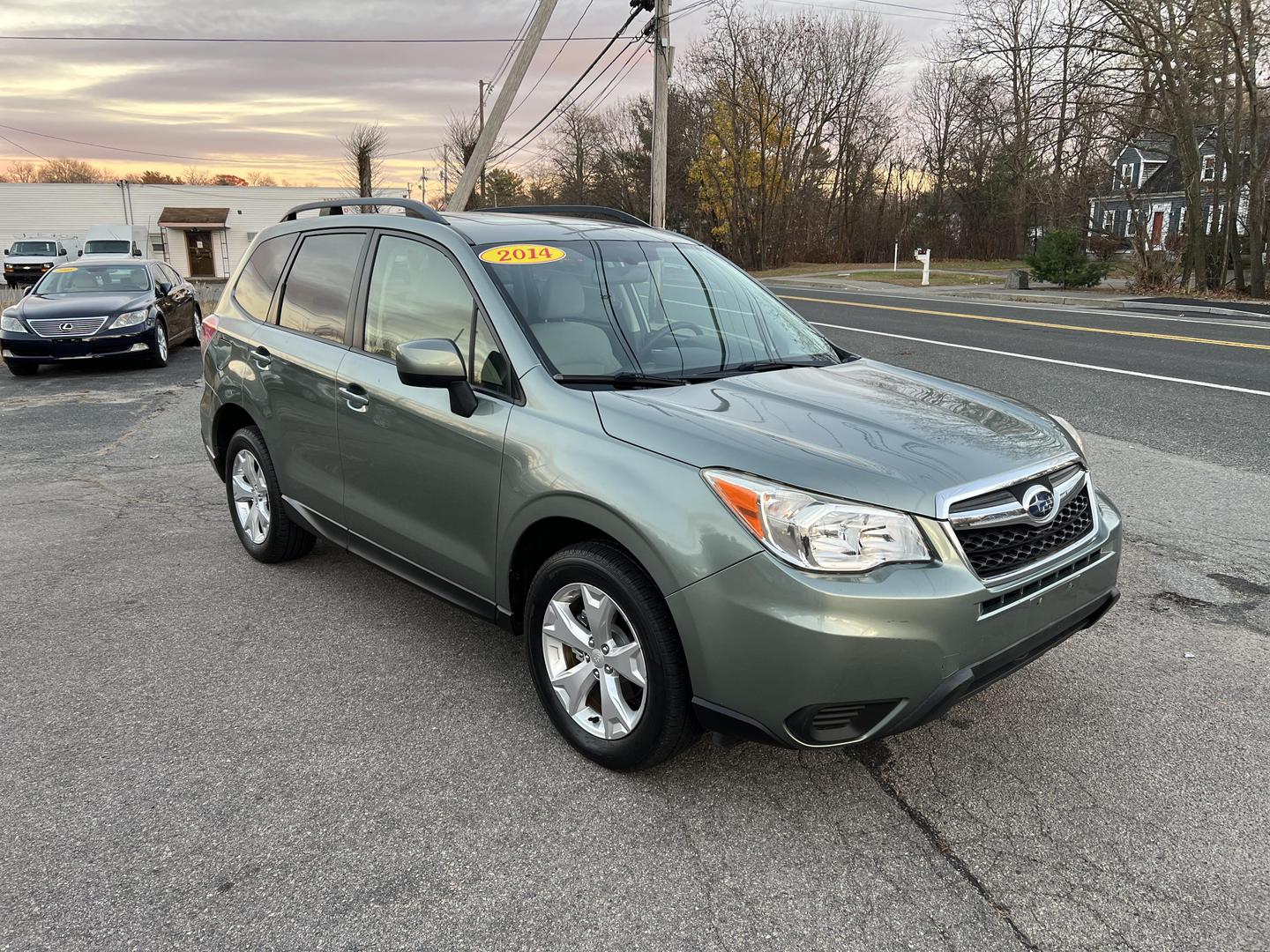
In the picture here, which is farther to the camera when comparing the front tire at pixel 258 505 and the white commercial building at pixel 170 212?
the white commercial building at pixel 170 212

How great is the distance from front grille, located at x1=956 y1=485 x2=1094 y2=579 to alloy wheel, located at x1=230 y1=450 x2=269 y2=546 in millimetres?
3541

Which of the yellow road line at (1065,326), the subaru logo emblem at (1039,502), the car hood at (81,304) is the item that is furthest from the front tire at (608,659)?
the yellow road line at (1065,326)

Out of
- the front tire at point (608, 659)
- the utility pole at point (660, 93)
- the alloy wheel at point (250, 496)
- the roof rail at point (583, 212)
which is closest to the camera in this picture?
the front tire at point (608, 659)

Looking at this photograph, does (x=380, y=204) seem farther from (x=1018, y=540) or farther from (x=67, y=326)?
(x=67, y=326)

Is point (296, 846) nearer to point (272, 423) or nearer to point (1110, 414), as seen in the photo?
point (272, 423)

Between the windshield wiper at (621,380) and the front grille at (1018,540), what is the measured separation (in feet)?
3.80

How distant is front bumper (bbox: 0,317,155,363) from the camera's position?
1186 cm

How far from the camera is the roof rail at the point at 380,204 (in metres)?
3.95

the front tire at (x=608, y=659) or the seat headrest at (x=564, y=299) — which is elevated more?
the seat headrest at (x=564, y=299)

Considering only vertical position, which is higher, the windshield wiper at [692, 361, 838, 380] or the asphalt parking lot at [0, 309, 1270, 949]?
the windshield wiper at [692, 361, 838, 380]

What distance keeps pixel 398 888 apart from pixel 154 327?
12112 mm

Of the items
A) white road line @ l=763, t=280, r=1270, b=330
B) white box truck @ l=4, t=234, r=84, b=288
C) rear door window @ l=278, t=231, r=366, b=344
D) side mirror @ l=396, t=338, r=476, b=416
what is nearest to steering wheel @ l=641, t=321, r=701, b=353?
side mirror @ l=396, t=338, r=476, b=416

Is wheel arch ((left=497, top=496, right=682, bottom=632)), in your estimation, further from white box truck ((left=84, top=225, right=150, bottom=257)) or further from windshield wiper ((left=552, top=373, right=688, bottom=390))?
white box truck ((left=84, top=225, right=150, bottom=257))

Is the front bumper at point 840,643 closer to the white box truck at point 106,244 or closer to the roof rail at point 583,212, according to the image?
the roof rail at point 583,212
